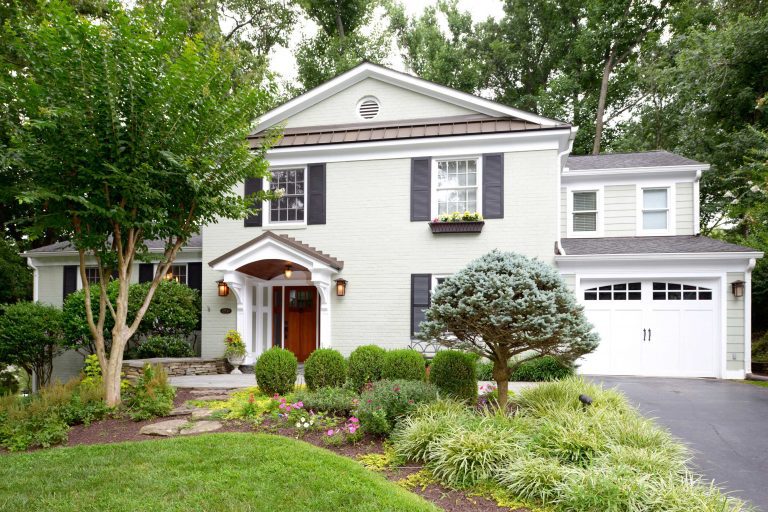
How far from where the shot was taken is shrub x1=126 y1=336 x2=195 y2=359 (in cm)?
1084

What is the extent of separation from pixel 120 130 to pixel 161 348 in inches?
260

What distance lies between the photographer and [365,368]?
23.4ft

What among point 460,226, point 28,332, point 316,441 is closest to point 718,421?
point 316,441

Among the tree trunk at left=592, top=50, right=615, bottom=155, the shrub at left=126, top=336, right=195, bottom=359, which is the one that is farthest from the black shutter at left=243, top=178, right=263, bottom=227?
the tree trunk at left=592, top=50, right=615, bottom=155

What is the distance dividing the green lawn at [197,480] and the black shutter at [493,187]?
6959 millimetres

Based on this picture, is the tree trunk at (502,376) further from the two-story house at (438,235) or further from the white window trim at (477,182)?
the white window trim at (477,182)

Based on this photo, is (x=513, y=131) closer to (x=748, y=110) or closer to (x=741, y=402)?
(x=741, y=402)

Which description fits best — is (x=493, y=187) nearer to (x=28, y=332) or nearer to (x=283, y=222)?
(x=283, y=222)

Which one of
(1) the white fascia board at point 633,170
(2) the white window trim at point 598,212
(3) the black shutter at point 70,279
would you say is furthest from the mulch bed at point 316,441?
(1) the white fascia board at point 633,170

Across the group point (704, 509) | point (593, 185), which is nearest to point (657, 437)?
point (704, 509)

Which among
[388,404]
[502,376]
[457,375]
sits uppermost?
[502,376]

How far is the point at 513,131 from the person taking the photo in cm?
1007

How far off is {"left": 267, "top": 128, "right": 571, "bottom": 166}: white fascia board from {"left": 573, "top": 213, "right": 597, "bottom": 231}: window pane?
2.68 meters

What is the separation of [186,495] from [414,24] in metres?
24.5
